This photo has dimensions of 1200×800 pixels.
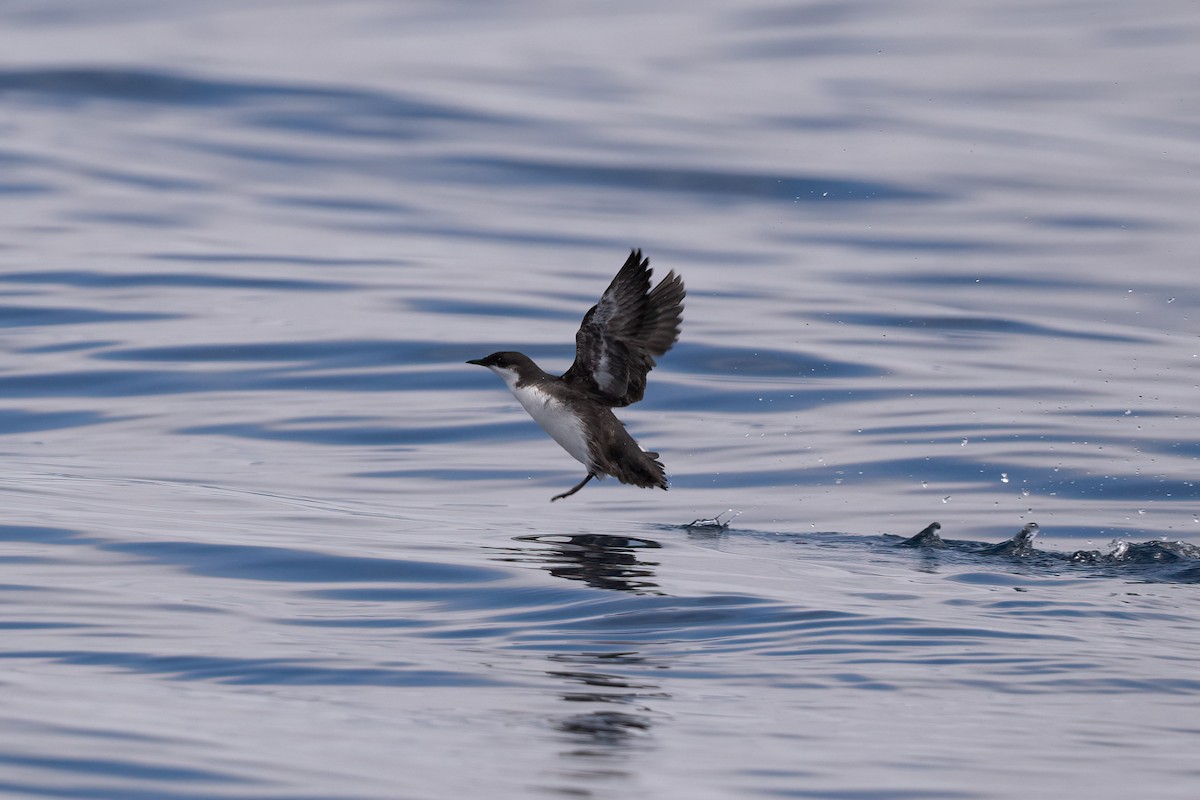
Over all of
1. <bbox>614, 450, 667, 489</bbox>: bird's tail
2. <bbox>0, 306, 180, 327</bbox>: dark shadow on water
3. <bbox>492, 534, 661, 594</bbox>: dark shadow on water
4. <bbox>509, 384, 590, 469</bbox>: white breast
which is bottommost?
<bbox>492, 534, 661, 594</bbox>: dark shadow on water

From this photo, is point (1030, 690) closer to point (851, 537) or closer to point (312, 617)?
point (312, 617)

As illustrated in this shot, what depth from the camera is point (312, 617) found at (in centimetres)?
866

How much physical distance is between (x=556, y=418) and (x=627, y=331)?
728mm

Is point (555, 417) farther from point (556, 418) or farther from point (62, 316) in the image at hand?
point (62, 316)

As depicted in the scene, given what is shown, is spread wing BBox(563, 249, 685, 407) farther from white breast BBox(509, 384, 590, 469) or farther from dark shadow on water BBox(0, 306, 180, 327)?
dark shadow on water BBox(0, 306, 180, 327)

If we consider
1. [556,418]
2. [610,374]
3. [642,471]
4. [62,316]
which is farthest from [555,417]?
[62,316]

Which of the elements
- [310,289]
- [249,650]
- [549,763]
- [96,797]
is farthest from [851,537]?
[310,289]

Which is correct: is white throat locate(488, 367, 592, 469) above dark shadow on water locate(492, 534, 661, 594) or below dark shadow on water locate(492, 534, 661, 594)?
above

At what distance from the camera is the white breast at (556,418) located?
1082 cm

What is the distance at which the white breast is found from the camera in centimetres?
1082

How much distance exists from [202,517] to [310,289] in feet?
34.1

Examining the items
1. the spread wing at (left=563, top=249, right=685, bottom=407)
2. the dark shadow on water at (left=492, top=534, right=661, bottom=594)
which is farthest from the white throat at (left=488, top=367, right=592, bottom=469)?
the dark shadow on water at (left=492, top=534, right=661, bottom=594)

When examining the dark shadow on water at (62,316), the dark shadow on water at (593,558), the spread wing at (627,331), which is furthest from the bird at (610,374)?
the dark shadow on water at (62,316)

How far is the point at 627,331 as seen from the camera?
10.5 meters
